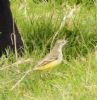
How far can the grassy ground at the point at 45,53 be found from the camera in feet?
12.9

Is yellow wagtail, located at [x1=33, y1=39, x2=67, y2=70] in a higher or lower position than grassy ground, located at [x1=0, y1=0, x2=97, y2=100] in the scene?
higher

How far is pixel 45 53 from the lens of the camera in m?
4.97

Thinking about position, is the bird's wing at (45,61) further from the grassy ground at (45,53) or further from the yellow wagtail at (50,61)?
the grassy ground at (45,53)

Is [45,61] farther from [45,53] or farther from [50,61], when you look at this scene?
[45,53]

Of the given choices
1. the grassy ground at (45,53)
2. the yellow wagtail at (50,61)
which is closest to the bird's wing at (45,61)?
the yellow wagtail at (50,61)

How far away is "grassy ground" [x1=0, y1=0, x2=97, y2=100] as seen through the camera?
393cm

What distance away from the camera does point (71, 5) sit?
6.54 m

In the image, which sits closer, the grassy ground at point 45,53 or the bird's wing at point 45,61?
the grassy ground at point 45,53

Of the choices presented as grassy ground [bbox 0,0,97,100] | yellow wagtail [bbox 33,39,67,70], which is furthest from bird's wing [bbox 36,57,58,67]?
grassy ground [bbox 0,0,97,100]

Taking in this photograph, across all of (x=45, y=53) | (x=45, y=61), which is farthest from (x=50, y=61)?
(x=45, y=53)

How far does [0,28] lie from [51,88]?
104 cm

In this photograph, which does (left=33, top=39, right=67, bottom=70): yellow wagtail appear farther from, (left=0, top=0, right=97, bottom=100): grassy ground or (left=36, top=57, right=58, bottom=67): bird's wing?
(left=0, top=0, right=97, bottom=100): grassy ground

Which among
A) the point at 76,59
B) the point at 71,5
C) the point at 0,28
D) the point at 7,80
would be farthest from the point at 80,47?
the point at 71,5

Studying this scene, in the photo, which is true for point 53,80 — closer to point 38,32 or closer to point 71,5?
point 38,32
